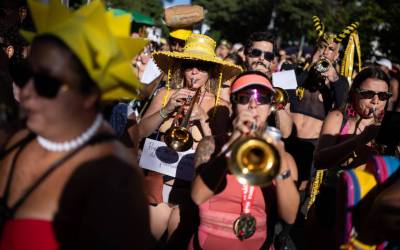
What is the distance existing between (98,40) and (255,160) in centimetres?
108

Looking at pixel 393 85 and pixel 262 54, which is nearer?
pixel 262 54

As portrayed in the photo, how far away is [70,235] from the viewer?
190cm

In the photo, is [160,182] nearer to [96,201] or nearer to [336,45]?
[96,201]

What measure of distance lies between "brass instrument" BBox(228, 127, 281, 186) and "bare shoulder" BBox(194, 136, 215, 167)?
42 centimetres

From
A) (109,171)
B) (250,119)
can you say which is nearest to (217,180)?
(250,119)

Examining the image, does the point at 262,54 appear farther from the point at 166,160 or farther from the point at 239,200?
the point at 239,200

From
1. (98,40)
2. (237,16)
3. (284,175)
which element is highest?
(98,40)

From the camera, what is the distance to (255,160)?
239cm

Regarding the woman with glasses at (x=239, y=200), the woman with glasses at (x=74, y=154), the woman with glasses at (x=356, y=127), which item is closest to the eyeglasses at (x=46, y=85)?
the woman with glasses at (x=74, y=154)

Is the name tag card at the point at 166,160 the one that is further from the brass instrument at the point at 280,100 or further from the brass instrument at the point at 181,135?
the brass instrument at the point at 280,100

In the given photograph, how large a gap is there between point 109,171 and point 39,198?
0.34 meters

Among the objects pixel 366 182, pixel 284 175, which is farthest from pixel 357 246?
pixel 284 175

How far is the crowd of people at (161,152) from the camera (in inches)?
73.4

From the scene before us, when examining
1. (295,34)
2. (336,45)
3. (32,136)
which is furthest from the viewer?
(295,34)
